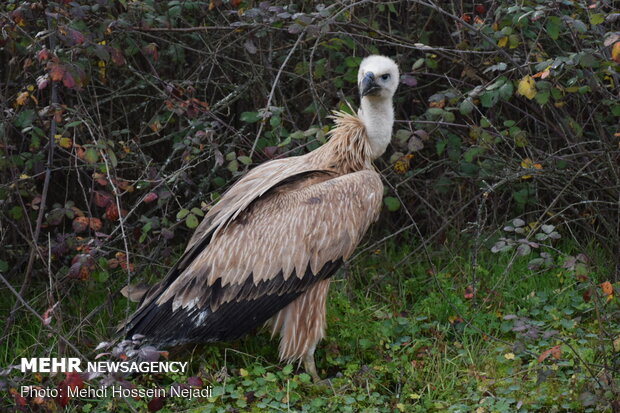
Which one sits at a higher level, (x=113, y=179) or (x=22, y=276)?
(x=113, y=179)

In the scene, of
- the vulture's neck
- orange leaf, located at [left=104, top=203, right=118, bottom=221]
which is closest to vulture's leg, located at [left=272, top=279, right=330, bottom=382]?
the vulture's neck

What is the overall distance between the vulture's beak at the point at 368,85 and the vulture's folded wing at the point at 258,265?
0.49 meters

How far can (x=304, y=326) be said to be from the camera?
447 centimetres

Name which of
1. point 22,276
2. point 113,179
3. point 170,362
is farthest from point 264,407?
point 22,276

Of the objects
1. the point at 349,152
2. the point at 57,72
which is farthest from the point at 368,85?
the point at 57,72

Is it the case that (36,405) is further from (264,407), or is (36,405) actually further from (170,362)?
(264,407)

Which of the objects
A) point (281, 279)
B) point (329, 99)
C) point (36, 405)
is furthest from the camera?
point (329, 99)

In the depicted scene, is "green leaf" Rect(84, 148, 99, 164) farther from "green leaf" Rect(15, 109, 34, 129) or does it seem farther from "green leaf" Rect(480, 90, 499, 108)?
"green leaf" Rect(480, 90, 499, 108)

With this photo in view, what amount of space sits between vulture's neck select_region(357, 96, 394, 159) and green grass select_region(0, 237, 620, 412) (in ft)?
2.78

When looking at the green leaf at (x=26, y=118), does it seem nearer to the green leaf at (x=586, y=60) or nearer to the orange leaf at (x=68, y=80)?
the orange leaf at (x=68, y=80)

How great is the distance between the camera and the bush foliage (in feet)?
14.6

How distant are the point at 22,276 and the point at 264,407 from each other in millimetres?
2140

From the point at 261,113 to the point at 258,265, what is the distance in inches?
29.8

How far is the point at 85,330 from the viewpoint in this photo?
192 inches
